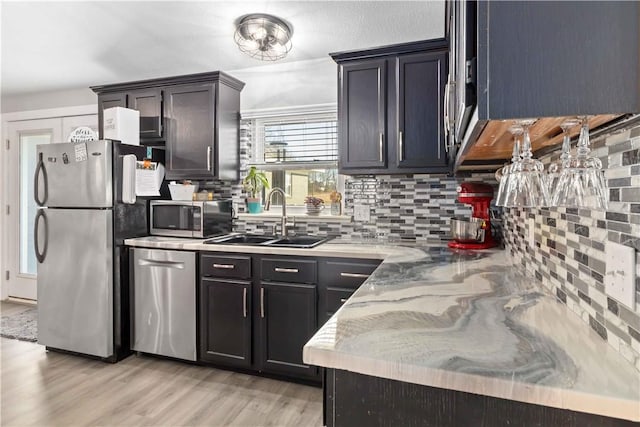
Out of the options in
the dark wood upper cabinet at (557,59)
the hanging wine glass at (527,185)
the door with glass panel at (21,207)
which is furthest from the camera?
the door with glass panel at (21,207)

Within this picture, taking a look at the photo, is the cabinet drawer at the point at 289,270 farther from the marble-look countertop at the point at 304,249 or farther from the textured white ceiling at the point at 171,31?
the textured white ceiling at the point at 171,31

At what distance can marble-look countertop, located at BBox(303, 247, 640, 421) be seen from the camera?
65 cm

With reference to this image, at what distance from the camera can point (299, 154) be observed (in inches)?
130

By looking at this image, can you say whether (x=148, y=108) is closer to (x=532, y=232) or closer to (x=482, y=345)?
(x=532, y=232)

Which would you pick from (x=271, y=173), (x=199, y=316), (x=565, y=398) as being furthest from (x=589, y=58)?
(x=271, y=173)

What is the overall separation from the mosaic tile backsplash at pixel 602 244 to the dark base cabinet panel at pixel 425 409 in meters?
0.19

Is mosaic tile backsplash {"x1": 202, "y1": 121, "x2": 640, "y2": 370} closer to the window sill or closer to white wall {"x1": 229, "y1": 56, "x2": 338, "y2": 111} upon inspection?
the window sill

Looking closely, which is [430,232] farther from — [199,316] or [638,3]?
[638,3]

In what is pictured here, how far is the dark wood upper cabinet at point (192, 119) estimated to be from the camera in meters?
3.13

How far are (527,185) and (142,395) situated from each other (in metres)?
2.50

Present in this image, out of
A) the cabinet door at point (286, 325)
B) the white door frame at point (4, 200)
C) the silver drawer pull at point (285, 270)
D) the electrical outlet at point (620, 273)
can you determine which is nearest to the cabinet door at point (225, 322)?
the cabinet door at point (286, 325)

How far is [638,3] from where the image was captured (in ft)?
2.10

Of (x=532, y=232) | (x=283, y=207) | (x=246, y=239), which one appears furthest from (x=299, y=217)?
(x=532, y=232)

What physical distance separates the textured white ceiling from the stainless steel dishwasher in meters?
1.62
